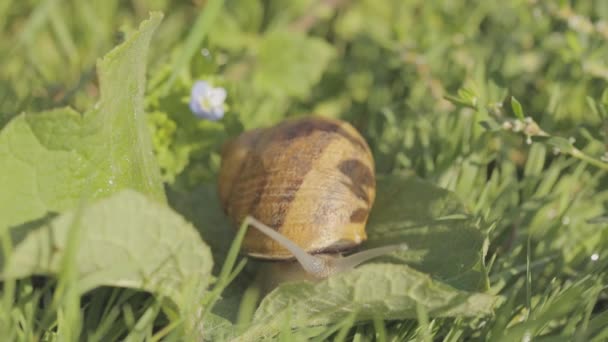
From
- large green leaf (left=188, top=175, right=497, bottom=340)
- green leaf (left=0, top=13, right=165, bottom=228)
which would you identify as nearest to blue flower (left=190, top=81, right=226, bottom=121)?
large green leaf (left=188, top=175, right=497, bottom=340)

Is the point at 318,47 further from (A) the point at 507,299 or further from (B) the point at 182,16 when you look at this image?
(A) the point at 507,299

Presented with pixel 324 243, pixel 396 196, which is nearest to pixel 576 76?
pixel 396 196

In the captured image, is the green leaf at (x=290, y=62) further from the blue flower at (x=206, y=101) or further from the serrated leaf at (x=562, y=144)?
the serrated leaf at (x=562, y=144)

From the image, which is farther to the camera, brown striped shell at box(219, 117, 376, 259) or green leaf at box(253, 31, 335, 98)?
green leaf at box(253, 31, 335, 98)

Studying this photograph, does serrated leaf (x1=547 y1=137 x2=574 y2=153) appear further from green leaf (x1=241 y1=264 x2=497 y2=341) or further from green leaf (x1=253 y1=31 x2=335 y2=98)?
green leaf (x1=253 y1=31 x2=335 y2=98)

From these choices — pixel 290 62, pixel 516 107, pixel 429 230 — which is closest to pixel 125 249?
pixel 429 230

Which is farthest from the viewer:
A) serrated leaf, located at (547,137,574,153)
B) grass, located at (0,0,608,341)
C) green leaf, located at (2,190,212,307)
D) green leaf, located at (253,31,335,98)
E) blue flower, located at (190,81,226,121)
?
green leaf, located at (253,31,335,98)

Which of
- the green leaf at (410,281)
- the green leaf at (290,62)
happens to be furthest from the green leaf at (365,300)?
the green leaf at (290,62)
